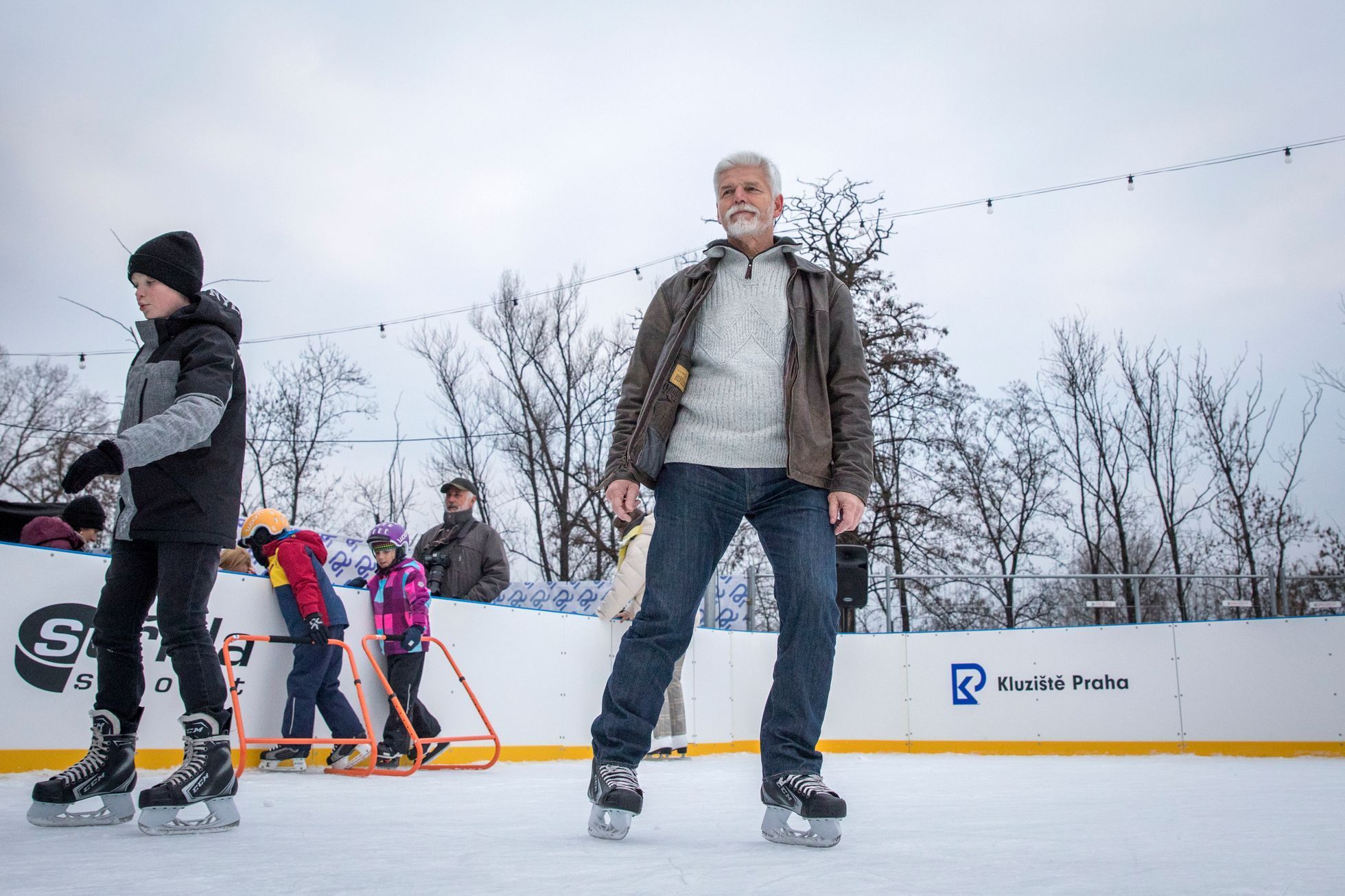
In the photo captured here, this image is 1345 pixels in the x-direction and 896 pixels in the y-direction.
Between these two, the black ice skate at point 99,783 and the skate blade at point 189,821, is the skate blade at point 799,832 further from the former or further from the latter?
the black ice skate at point 99,783

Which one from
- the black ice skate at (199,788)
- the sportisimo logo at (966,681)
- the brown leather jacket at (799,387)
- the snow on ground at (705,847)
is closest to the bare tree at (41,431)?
the sportisimo logo at (966,681)

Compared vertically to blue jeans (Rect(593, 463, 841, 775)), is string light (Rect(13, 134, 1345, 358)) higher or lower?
higher

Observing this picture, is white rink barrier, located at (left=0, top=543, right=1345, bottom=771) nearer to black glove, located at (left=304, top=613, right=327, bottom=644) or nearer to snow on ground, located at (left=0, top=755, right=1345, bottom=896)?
black glove, located at (left=304, top=613, right=327, bottom=644)

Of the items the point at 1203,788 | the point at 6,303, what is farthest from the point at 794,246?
the point at 6,303

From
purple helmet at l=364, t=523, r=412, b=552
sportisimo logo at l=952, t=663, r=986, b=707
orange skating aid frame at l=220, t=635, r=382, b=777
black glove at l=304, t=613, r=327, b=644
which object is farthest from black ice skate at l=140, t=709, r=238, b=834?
sportisimo logo at l=952, t=663, r=986, b=707

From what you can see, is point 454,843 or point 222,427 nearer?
point 454,843

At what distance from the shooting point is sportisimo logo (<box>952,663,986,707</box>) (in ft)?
30.0

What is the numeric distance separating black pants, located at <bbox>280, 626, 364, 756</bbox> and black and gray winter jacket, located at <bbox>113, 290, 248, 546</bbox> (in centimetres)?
276

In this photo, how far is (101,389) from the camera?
19094mm

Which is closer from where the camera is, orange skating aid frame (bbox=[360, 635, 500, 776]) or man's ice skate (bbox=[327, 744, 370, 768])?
orange skating aid frame (bbox=[360, 635, 500, 776])

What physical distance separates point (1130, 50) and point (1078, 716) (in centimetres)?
716

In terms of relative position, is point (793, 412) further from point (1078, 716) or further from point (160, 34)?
point (160, 34)

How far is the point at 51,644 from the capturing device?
173 inches

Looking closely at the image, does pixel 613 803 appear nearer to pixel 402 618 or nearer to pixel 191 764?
pixel 191 764
